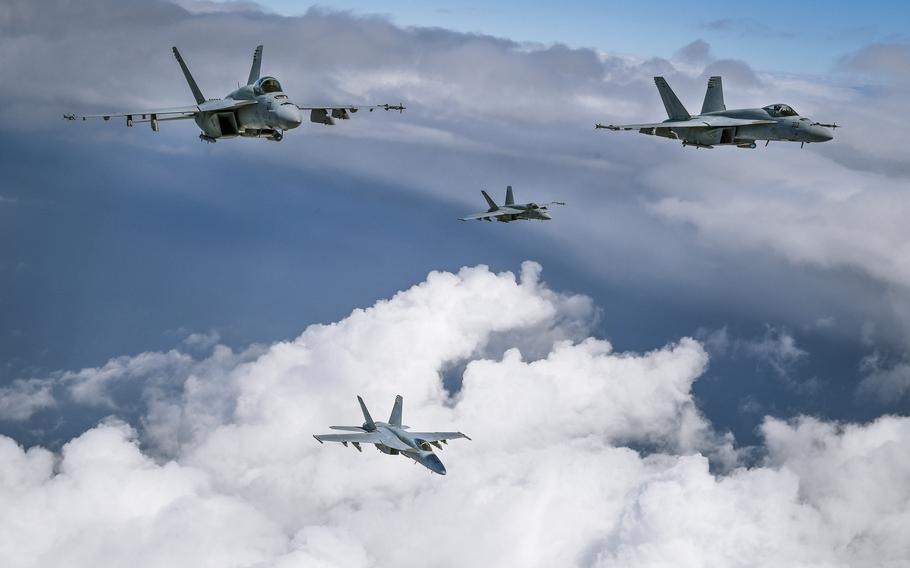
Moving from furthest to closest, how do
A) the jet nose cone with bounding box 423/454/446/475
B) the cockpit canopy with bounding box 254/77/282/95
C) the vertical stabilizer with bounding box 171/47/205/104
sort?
the jet nose cone with bounding box 423/454/446/475
the vertical stabilizer with bounding box 171/47/205/104
the cockpit canopy with bounding box 254/77/282/95

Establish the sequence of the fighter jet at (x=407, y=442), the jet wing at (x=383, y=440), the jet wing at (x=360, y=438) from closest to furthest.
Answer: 1. the jet wing at (x=360, y=438)
2. the jet wing at (x=383, y=440)
3. the fighter jet at (x=407, y=442)

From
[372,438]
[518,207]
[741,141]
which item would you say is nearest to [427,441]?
[372,438]

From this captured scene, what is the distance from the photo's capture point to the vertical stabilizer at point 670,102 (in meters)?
67.3

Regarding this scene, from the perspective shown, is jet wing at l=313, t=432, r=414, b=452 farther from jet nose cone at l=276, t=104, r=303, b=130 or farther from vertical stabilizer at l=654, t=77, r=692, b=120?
vertical stabilizer at l=654, t=77, r=692, b=120

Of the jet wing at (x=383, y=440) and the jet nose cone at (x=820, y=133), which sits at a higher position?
the jet nose cone at (x=820, y=133)

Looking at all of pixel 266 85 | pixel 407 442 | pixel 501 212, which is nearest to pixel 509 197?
pixel 501 212

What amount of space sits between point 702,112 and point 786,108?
798cm

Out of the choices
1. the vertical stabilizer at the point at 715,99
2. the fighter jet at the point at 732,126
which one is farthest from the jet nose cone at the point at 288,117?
the vertical stabilizer at the point at 715,99

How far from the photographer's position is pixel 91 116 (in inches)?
2046

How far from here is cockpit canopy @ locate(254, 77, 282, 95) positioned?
174ft

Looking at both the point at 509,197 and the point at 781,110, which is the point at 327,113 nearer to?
the point at 781,110

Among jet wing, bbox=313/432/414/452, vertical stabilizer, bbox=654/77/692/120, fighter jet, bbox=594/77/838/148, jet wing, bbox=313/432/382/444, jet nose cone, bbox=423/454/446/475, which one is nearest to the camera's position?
fighter jet, bbox=594/77/838/148

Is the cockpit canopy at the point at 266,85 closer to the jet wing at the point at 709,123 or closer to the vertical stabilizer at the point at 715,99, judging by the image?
the jet wing at the point at 709,123

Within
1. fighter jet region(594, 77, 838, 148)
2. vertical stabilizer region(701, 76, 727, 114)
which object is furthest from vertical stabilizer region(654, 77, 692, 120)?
vertical stabilizer region(701, 76, 727, 114)
